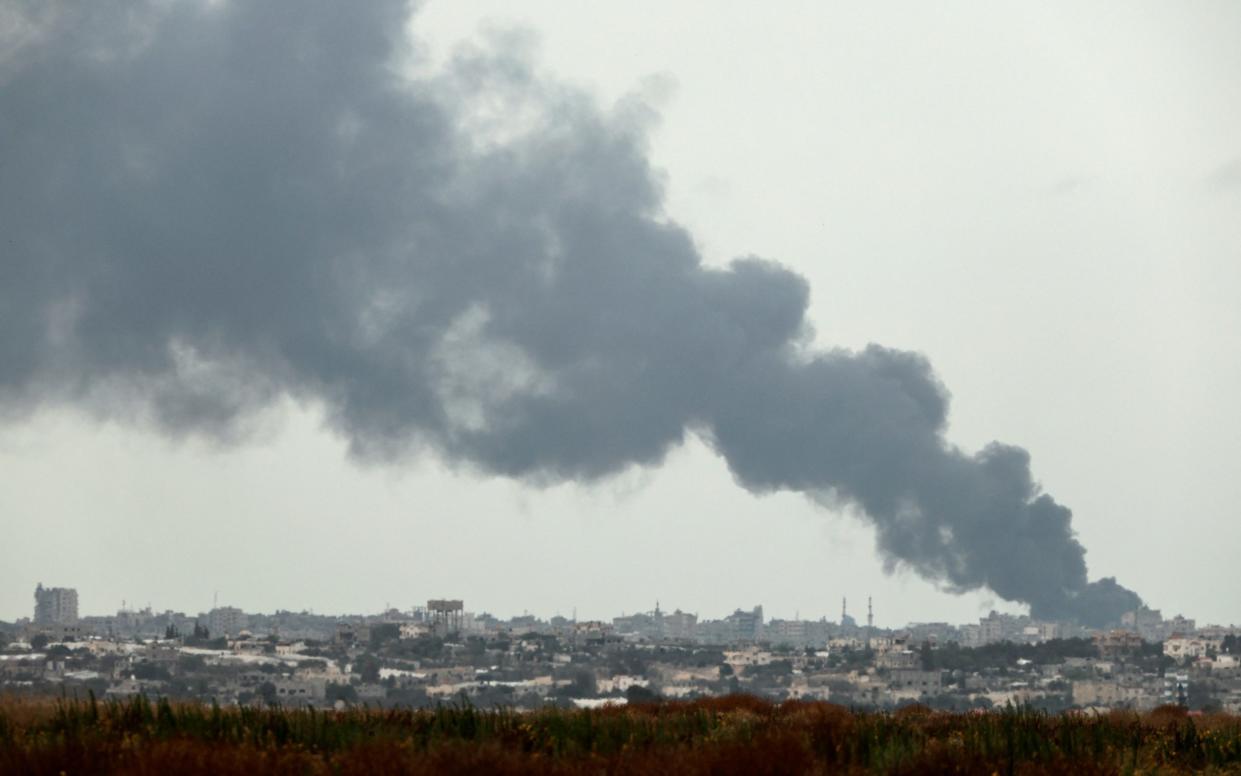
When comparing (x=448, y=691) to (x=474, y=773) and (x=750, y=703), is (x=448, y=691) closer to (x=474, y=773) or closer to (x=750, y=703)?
(x=750, y=703)

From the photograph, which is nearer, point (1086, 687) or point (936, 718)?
point (936, 718)

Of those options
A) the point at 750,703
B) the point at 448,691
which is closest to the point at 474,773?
the point at 750,703

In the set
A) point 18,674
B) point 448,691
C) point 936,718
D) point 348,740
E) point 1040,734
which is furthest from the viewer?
point 448,691

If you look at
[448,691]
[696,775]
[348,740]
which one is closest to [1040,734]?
[696,775]

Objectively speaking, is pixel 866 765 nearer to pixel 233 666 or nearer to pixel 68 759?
pixel 68 759

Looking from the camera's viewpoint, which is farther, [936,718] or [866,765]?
[936,718]

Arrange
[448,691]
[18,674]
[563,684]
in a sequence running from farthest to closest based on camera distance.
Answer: [563,684] → [448,691] → [18,674]
